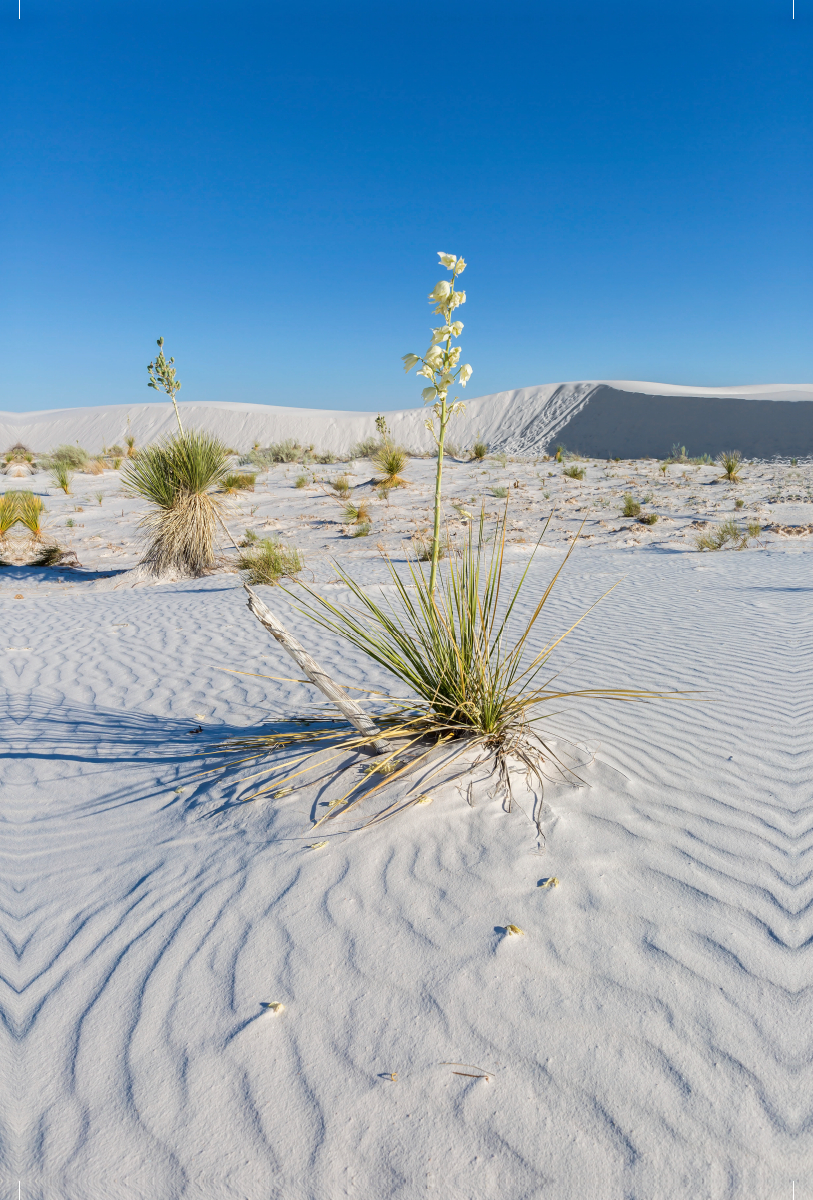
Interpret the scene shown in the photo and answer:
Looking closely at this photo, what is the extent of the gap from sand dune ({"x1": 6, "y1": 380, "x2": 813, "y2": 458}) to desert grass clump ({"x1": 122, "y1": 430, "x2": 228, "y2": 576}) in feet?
67.6

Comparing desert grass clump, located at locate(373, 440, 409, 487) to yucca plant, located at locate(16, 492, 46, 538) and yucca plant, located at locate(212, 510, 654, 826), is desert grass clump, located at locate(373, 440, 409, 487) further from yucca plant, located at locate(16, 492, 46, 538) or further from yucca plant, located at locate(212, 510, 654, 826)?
yucca plant, located at locate(212, 510, 654, 826)

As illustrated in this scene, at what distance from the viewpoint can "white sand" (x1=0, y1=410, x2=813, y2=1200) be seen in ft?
4.15

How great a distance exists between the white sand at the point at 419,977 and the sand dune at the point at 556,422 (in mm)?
27974

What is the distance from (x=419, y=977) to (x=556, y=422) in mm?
39953

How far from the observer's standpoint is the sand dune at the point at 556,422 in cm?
3175

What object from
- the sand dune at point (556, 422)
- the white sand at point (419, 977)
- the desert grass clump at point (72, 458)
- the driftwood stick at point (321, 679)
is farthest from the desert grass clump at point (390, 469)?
the sand dune at point (556, 422)

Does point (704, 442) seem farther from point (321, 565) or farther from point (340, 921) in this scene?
point (340, 921)

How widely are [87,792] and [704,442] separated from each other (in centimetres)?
3460

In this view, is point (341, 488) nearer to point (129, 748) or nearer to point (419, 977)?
point (129, 748)

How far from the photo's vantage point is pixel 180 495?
8844 mm

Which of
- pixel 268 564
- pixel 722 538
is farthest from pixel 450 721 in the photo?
pixel 722 538

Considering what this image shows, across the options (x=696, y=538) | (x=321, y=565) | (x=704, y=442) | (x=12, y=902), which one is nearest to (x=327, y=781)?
(x=12, y=902)

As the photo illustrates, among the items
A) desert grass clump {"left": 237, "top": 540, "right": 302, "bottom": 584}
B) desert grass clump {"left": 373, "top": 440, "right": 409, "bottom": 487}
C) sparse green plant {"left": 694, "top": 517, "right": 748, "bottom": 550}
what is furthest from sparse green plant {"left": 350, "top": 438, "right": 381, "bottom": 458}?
desert grass clump {"left": 237, "top": 540, "right": 302, "bottom": 584}

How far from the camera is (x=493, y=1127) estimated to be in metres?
1.29
